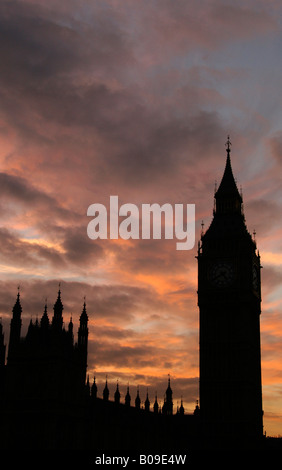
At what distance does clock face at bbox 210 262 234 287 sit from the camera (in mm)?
135125

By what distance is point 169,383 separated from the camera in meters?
144

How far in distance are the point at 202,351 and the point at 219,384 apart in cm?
609

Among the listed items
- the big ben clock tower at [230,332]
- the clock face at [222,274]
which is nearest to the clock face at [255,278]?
the big ben clock tower at [230,332]

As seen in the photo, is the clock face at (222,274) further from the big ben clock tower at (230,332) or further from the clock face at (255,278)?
the clock face at (255,278)

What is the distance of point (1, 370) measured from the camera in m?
95.2

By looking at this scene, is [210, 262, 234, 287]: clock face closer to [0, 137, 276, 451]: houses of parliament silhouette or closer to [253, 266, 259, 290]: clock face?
[0, 137, 276, 451]: houses of parliament silhouette

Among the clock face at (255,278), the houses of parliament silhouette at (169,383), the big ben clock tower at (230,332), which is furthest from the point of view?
the clock face at (255,278)

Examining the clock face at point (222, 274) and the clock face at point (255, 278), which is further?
the clock face at point (255, 278)

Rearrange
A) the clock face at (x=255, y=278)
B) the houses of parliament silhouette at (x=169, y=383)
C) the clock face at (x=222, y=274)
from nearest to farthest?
the houses of parliament silhouette at (x=169, y=383)
the clock face at (x=222, y=274)
the clock face at (x=255, y=278)

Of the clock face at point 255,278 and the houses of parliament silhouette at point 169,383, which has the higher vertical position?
Result: the clock face at point 255,278

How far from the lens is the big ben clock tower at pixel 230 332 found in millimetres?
128625
